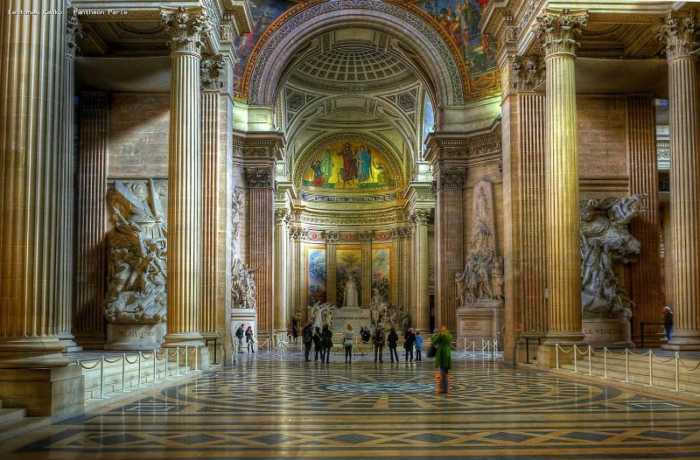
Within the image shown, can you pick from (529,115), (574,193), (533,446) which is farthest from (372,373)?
(533,446)

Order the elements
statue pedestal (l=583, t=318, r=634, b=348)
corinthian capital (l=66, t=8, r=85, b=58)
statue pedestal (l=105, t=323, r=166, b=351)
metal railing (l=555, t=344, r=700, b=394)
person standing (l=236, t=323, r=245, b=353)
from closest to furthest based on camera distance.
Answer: metal railing (l=555, t=344, r=700, b=394)
corinthian capital (l=66, t=8, r=85, b=58)
statue pedestal (l=105, t=323, r=166, b=351)
statue pedestal (l=583, t=318, r=634, b=348)
person standing (l=236, t=323, r=245, b=353)

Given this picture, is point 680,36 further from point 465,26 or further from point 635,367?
point 465,26

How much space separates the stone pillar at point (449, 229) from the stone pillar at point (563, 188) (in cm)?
1801

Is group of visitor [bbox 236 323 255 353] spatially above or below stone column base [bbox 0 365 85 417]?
below

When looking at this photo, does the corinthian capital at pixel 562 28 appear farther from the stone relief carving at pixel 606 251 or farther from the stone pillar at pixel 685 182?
the stone relief carving at pixel 606 251

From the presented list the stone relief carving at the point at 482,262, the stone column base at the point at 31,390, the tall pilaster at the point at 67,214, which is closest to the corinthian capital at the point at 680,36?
the tall pilaster at the point at 67,214

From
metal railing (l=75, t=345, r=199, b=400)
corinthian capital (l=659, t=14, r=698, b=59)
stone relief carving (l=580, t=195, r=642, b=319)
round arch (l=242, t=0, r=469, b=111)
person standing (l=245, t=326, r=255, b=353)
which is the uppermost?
round arch (l=242, t=0, r=469, b=111)

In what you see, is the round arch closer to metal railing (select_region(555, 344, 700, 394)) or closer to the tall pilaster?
the tall pilaster

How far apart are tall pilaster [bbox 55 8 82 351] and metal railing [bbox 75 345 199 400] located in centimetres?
83

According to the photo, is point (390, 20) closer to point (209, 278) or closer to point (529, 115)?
Result: point (529, 115)

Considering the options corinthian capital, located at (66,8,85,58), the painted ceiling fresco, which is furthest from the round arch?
corinthian capital, located at (66,8,85,58)

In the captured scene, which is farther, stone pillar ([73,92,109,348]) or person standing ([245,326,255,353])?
person standing ([245,326,255,353])

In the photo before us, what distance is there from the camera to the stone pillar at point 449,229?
127 feet

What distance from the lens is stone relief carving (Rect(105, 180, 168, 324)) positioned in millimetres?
22828
